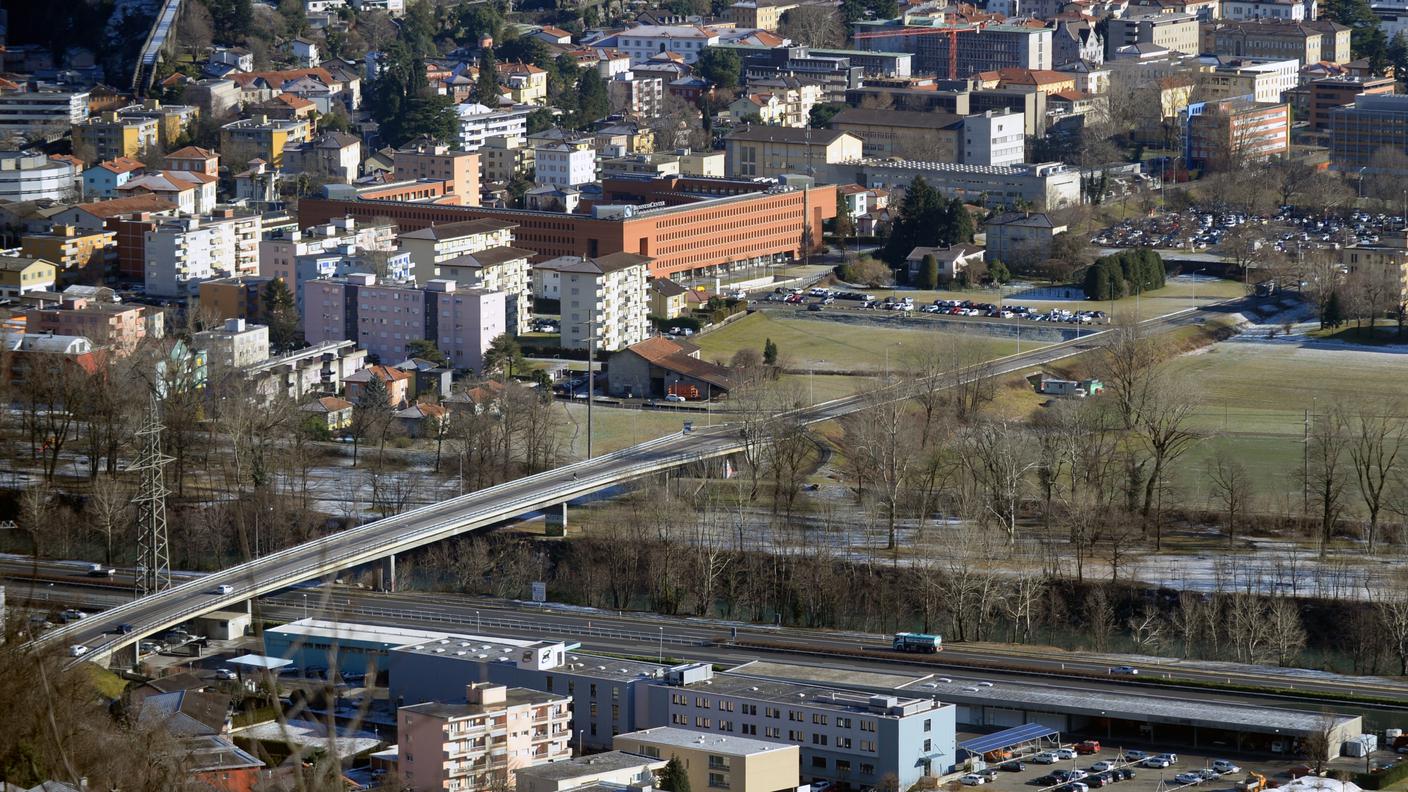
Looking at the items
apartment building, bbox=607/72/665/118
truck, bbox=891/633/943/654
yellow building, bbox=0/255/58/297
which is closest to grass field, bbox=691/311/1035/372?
yellow building, bbox=0/255/58/297

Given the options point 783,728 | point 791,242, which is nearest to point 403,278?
point 791,242

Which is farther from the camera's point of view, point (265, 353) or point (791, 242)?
point (791, 242)

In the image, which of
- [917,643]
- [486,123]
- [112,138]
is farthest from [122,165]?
[917,643]

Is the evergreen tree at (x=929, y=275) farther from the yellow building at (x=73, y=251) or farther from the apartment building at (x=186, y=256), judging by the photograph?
the yellow building at (x=73, y=251)

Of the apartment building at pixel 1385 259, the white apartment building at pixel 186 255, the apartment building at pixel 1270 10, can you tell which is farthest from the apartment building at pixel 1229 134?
the white apartment building at pixel 186 255

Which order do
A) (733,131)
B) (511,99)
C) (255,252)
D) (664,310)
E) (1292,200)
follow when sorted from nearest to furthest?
(664,310) → (255,252) → (1292,200) → (733,131) → (511,99)

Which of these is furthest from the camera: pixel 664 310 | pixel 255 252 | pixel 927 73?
pixel 927 73

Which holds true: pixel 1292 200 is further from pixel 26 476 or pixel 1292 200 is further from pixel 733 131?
pixel 26 476
